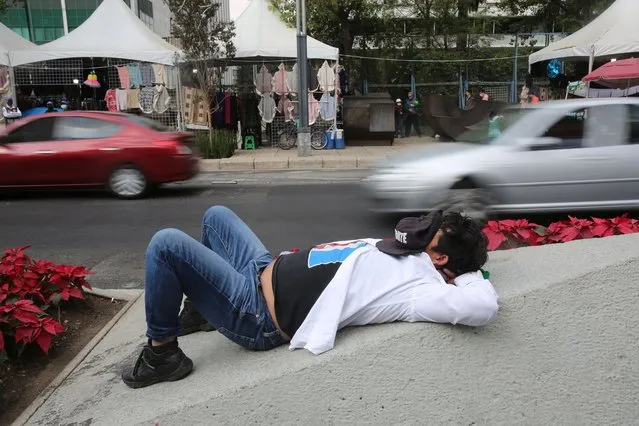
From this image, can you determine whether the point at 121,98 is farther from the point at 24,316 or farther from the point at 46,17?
the point at 46,17

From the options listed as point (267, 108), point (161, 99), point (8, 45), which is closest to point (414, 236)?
point (267, 108)

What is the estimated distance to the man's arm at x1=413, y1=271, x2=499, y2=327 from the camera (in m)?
2.29

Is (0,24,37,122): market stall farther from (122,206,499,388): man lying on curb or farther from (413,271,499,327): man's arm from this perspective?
(413,271,499,327): man's arm

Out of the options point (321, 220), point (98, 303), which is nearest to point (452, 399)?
point (98, 303)

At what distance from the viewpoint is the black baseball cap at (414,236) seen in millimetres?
2557

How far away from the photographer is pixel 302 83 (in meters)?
15.2

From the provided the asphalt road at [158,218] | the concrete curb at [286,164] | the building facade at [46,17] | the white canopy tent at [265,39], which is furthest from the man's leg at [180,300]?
the building facade at [46,17]

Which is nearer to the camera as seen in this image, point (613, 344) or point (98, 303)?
point (613, 344)

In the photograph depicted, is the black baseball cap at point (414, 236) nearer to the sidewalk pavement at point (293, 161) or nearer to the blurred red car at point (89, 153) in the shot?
the blurred red car at point (89, 153)

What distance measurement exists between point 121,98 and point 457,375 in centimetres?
1702

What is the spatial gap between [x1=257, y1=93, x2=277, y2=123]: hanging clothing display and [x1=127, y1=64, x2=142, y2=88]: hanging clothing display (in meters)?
3.77

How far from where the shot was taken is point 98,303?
4406 mm

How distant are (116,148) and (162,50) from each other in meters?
7.96

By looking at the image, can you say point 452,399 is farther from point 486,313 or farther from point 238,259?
point 238,259
